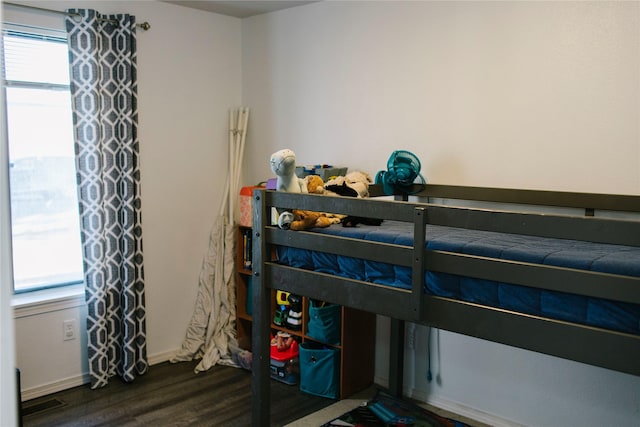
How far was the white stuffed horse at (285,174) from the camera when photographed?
2.40m

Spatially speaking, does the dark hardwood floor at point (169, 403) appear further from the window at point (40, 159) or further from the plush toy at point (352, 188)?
the plush toy at point (352, 188)

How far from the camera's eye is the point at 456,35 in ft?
9.51

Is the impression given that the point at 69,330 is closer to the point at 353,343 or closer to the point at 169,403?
the point at 169,403

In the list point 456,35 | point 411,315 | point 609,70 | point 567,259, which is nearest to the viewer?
point 567,259

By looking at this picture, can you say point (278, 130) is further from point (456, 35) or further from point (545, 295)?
point (545, 295)

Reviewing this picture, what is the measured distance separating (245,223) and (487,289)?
2160 millimetres

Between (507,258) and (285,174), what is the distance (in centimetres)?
104

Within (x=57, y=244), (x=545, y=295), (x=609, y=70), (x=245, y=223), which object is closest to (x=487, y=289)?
(x=545, y=295)

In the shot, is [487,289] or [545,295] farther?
[487,289]

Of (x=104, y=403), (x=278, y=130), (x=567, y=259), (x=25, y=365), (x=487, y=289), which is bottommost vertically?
(x=104, y=403)

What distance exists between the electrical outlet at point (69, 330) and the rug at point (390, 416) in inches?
61.8

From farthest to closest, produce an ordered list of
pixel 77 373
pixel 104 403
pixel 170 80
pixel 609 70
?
pixel 170 80 → pixel 77 373 → pixel 104 403 → pixel 609 70

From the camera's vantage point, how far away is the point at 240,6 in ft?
12.1

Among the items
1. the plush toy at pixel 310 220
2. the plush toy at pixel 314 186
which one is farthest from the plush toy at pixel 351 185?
the plush toy at pixel 310 220
